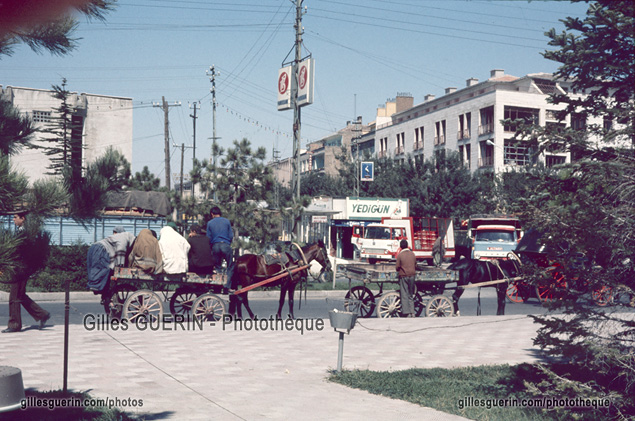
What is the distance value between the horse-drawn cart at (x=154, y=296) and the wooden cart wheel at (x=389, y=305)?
3.78 metres

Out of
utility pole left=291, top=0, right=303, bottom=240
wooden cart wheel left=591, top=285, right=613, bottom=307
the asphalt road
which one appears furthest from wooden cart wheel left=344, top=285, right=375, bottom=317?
utility pole left=291, top=0, right=303, bottom=240

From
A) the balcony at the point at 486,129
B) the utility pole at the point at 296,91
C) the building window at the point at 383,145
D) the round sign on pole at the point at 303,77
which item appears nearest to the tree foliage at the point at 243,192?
the utility pole at the point at 296,91

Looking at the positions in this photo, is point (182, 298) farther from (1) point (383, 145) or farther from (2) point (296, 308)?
(1) point (383, 145)

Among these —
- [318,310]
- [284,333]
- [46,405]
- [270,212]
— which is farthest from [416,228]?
[46,405]

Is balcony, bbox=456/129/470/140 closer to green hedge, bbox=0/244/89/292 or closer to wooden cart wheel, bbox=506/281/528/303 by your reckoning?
wooden cart wheel, bbox=506/281/528/303

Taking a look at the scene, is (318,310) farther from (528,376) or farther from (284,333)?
(528,376)

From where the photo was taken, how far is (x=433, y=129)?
244 ft

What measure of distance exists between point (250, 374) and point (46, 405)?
9.89 feet

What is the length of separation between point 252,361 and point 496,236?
28.3 m

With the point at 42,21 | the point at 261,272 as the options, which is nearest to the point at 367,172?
the point at 261,272

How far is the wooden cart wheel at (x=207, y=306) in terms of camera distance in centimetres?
1398

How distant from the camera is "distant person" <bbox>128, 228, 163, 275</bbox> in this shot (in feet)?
44.9

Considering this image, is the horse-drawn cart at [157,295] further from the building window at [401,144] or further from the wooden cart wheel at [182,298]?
the building window at [401,144]

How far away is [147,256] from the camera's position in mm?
13750
